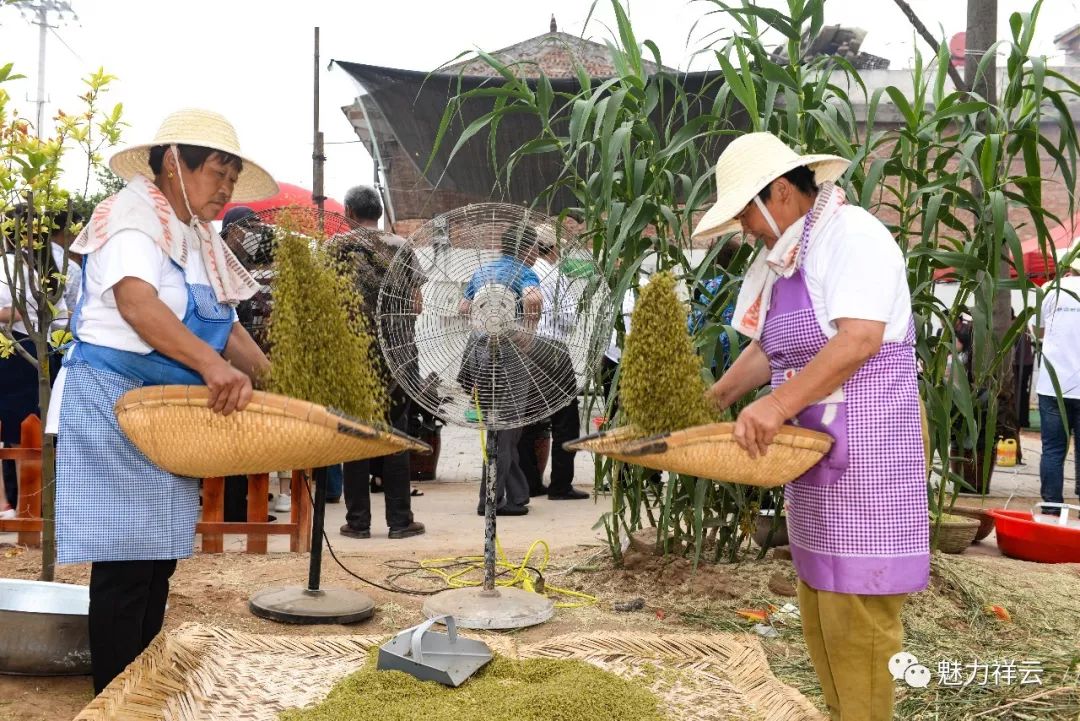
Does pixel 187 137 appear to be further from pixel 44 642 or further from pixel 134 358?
pixel 44 642

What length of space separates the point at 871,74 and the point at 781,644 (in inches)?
502

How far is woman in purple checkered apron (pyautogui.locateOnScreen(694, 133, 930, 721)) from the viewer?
2188 mm

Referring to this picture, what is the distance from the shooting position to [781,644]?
3.50m

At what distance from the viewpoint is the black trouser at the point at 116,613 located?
254cm

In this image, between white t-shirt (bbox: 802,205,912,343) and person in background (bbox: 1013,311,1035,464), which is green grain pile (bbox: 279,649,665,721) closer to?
white t-shirt (bbox: 802,205,912,343)

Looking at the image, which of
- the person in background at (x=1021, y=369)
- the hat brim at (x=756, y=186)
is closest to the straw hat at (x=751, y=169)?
the hat brim at (x=756, y=186)

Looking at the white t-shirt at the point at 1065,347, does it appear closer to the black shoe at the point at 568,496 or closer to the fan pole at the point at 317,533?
the black shoe at the point at 568,496

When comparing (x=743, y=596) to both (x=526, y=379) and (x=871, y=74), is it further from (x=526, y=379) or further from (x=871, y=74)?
(x=871, y=74)

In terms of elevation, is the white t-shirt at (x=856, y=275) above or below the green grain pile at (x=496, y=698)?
above

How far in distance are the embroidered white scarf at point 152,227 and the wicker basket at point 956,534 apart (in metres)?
3.42

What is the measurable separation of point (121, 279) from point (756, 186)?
4.96 ft

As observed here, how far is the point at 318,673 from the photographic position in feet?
8.39

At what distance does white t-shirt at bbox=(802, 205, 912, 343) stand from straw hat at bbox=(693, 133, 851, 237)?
16 cm

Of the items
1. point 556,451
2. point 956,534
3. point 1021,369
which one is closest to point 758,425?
point 956,534
